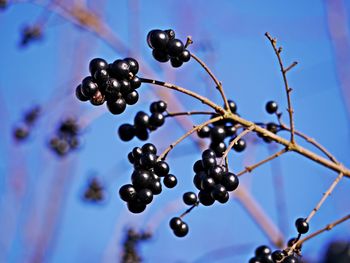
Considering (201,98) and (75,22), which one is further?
(75,22)

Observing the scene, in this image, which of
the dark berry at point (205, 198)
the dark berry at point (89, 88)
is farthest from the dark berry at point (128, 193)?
the dark berry at point (89, 88)

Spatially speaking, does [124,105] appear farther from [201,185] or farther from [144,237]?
[144,237]

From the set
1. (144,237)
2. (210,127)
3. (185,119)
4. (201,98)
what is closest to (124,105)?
(201,98)

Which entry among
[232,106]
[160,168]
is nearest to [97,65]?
[160,168]

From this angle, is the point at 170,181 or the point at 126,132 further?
the point at 126,132

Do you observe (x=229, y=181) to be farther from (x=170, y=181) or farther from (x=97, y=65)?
(x=97, y=65)
